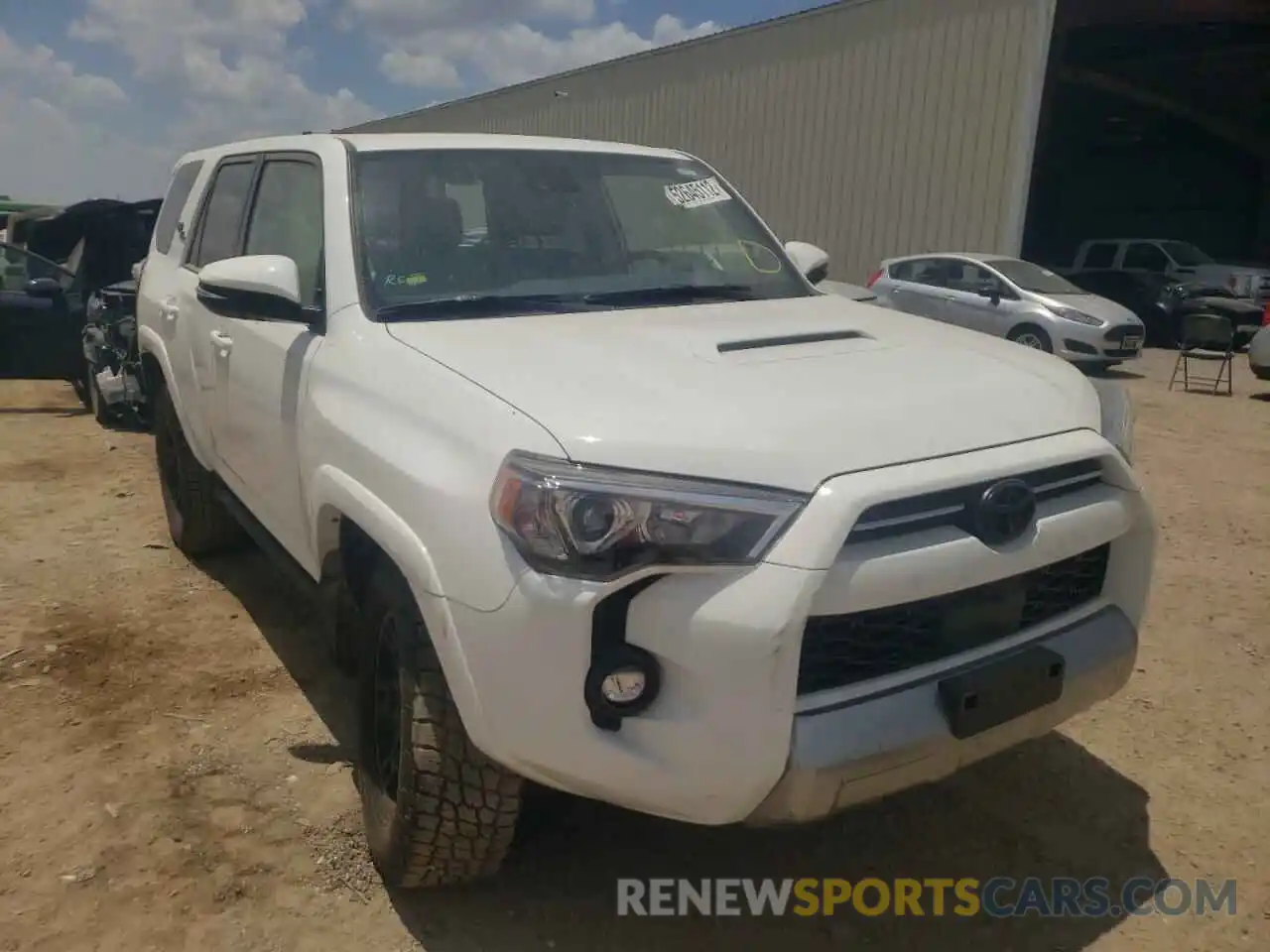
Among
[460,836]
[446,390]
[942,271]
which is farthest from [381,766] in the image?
[942,271]

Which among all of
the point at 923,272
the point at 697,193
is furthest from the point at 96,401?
the point at 923,272

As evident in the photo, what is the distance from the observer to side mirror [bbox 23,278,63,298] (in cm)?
912

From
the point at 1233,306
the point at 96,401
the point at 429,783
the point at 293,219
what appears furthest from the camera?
the point at 1233,306

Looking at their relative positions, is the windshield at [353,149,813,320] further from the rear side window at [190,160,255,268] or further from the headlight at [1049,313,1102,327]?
the headlight at [1049,313,1102,327]

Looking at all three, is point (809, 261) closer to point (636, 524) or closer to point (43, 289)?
point (636, 524)

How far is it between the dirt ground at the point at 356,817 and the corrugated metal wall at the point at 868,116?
37.8 ft

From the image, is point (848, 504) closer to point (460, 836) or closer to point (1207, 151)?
point (460, 836)

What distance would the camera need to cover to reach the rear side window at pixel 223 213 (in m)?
4.20

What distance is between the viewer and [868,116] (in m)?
16.7

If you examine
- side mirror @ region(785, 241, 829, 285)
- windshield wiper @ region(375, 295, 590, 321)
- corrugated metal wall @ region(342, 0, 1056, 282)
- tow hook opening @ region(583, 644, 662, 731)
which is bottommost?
tow hook opening @ region(583, 644, 662, 731)

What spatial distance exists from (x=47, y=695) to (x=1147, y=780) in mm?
3742

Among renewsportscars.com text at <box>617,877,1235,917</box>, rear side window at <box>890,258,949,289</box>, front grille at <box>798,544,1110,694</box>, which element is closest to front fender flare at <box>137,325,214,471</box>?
renewsportscars.com text at <box>617,877,1235,917</box>

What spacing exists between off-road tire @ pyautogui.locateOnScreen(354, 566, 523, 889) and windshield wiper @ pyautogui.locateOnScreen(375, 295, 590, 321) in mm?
734

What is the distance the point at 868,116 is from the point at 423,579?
16.2 meters
